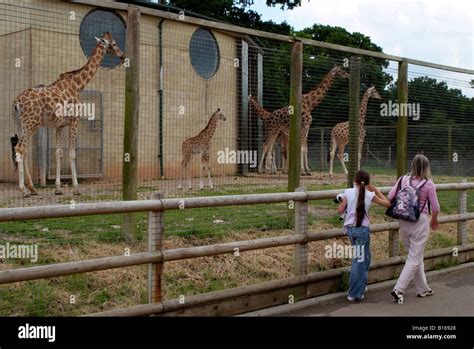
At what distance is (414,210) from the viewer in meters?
6.63

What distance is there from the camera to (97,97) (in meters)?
11.2

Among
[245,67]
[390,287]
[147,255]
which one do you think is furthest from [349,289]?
[245,67]

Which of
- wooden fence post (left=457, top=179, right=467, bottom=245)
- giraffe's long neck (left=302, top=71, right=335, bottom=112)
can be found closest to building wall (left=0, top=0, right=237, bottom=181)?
giraffe's long neck (left=302, top=71, right=335, bottom=112)

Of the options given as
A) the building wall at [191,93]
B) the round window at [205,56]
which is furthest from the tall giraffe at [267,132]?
the round window at [205,56]

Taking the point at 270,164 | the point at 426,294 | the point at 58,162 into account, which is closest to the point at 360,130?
the point at 270,164

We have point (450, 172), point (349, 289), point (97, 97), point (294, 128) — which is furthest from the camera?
point (450, 172)

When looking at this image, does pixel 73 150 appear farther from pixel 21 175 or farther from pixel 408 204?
pixel 408 204

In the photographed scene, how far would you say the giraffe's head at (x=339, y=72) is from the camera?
8.89 metres

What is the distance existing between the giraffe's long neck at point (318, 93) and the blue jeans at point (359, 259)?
302 cm

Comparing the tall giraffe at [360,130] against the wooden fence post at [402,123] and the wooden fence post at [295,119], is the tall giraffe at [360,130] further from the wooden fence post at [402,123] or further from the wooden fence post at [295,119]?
the wooden fence post at [295,119]

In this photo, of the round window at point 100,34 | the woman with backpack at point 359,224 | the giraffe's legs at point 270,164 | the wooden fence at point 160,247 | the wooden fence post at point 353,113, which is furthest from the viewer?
the giraffe's legs at point 270,164

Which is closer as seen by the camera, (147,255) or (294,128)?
(147,255)

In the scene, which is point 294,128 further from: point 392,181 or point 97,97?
point 97,97

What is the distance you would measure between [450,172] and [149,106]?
6.59 m
